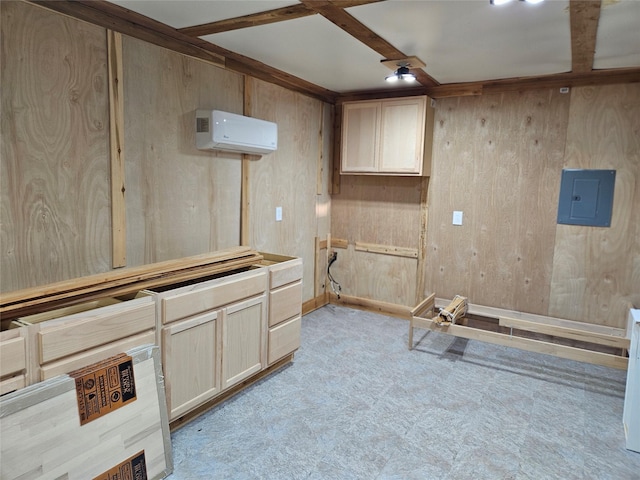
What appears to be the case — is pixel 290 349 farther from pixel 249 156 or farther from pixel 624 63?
pixel 624 63

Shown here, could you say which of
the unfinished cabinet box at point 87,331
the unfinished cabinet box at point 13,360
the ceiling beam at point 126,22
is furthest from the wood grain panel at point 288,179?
the unfinished cabinet box at point 13,360

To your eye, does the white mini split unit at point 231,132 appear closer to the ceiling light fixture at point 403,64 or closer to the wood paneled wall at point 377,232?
the ceiling light fixture at point 403,64

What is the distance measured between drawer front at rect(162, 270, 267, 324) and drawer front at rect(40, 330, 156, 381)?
0.15 meters

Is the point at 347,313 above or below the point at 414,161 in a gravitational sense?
below

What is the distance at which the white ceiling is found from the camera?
7.63 ft

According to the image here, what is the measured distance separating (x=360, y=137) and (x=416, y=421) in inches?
115

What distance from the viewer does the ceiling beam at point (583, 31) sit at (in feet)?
7.28

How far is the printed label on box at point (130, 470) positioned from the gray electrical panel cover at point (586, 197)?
3782 millimetres

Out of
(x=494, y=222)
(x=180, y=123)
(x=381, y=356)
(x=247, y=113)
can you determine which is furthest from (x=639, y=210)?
(x=180, y=123)

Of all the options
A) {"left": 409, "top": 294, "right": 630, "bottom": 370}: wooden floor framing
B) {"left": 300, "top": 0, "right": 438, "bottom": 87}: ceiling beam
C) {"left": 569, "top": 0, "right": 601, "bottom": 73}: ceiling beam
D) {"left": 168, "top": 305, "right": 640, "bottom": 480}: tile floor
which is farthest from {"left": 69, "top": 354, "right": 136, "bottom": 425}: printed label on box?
{"left": 569, "top": 0, "right": 601, "bottom": 73}: ceiling beam

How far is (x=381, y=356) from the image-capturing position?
3750 mm

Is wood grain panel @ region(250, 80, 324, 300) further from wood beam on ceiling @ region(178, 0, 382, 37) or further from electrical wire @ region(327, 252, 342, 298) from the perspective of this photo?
wood beam on ceiling @ region(178, 0, 382, 37)

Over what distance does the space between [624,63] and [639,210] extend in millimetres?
1204

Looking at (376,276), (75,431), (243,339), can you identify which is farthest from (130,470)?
(376,276)
